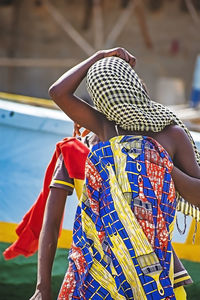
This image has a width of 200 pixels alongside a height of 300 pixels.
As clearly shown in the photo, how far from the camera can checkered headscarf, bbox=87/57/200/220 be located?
201 centimetres

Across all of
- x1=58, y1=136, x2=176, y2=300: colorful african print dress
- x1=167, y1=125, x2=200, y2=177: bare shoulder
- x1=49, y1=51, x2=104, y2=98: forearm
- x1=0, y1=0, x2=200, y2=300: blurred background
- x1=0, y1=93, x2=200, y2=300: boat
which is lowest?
x1=0, y1=0, x2=200, y2=300: blurred background

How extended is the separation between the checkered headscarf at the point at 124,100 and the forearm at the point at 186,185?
16cm

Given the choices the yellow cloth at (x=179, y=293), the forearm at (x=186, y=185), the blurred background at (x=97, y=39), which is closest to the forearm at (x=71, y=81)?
the forearm at (x=186, y=185)

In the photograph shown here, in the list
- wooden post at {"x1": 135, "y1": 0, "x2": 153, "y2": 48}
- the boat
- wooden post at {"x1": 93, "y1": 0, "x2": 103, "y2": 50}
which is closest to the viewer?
the boat

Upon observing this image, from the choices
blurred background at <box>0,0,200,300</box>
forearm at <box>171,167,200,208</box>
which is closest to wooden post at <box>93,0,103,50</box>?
blurred background at <box>0,0,200,300</box>

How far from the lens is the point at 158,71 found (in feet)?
43.3

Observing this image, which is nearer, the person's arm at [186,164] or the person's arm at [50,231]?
the person's arm at [186,164]

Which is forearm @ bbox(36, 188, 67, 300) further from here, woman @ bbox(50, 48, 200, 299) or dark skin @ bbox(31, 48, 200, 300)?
woman @ bbox(50, 48, 200, 299)

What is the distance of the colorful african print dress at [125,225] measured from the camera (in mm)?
1907

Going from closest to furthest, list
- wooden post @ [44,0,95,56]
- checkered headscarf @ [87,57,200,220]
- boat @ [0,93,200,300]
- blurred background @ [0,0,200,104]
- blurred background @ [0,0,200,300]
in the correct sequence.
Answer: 1. checkered headscarf @ [87,57,200,220]
2. boat @ [0,93,200,300]
3. wooden post @ [44,0,95,56]
4. blurred background @ [0,0,200,300]
5. blurred background @ [0,0,200,104]

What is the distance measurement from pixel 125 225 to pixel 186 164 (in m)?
0.31

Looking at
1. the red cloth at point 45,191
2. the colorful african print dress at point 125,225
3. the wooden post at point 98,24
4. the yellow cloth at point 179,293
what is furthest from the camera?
the wooden post at point 98,24

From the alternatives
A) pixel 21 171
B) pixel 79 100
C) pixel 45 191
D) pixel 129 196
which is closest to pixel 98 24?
pixel 21 171

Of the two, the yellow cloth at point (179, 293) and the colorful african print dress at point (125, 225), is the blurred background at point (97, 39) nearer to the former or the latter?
the yellow cloth at point (179, 293)
